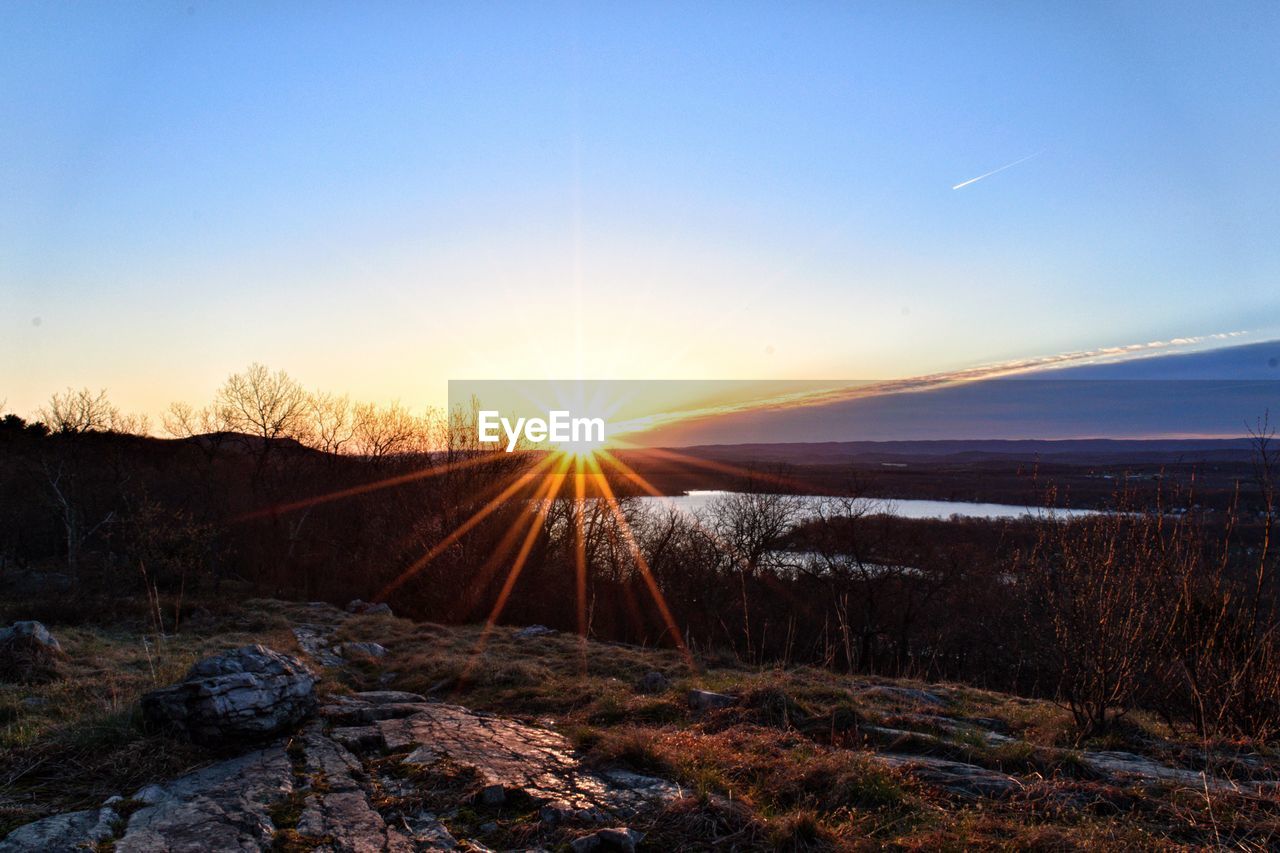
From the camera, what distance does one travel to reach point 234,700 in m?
4.71

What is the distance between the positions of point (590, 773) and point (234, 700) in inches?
102

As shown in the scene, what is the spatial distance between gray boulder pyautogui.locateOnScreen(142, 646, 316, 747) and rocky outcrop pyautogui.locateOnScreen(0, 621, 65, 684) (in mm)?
3698

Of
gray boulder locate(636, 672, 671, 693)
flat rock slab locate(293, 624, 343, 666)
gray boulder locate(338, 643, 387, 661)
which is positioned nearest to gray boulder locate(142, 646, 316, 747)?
gray boulder locate(636, 672, 671, 693)

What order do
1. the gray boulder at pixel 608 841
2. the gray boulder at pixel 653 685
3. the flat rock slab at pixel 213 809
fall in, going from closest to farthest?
1. the flat rock slab at pixel 213 809
2. the gray boulder at pixel 608 841
3. the gray boulder at pixel 653 685

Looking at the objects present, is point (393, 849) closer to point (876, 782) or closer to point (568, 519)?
point (876, 782)

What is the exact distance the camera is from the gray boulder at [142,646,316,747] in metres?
4.58

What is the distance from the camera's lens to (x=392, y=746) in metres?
4.89

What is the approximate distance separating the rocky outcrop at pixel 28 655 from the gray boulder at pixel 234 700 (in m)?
3.70

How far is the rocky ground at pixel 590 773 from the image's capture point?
11.4 ft

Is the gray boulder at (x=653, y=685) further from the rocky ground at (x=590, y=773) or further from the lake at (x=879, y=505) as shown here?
the lake at (x=879, y=505)

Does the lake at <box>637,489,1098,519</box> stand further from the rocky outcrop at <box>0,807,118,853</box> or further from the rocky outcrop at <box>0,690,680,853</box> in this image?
the rocky outcrop at <box>0,807,118,853</box>

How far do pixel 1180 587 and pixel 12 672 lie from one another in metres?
11.6

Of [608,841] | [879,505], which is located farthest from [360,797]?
[879,505]

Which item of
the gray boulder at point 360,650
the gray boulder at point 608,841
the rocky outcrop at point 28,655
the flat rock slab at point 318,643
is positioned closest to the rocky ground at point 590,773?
the gray boulder at point 608,841
